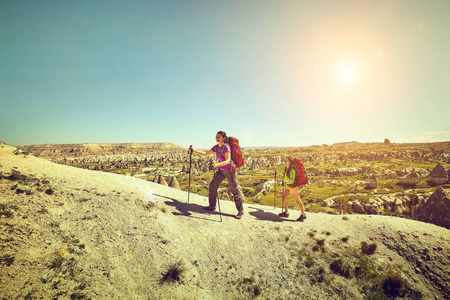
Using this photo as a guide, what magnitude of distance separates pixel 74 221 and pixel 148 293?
13.2 feet

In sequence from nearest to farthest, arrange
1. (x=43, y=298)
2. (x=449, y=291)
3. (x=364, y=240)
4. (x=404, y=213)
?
1. (x=43, y=298)
2. (x=449, y=291)
3. (x=364, y=240)
4. (x=404, y=213)

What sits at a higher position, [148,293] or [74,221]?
[74,221]

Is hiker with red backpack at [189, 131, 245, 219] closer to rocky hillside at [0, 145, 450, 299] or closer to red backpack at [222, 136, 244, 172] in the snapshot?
red backpack at [222, 136, 244, 172]

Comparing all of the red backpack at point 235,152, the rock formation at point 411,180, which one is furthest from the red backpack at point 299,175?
the rock formation at point 411,180

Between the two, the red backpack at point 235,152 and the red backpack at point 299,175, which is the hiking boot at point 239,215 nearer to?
the red backpack at point 235,152

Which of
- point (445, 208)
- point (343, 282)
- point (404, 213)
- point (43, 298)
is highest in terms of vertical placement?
point (43, 298)

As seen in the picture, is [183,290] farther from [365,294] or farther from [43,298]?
[365,294]

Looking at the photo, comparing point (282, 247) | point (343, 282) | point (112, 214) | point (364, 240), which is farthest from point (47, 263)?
point (364, 240)

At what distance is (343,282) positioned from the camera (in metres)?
6.19

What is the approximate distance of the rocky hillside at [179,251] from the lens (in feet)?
15.5

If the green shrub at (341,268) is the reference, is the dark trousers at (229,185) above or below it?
above

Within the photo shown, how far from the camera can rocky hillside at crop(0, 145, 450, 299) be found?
15.5 ft

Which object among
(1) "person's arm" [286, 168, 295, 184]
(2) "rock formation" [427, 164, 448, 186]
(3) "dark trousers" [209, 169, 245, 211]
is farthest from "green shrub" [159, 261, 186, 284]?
(2) "rock formation" [427, 164, 448, 186]

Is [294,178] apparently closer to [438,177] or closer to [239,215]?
[239,215]
